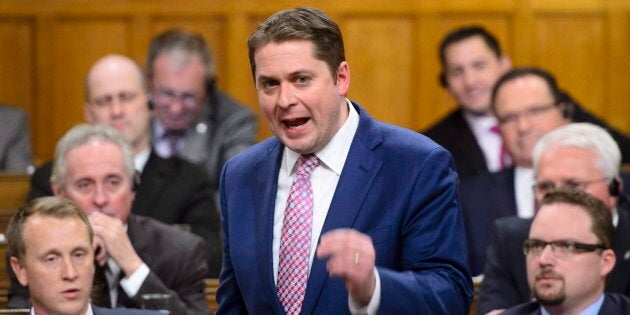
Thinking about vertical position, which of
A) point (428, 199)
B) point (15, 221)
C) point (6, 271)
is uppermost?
point (428, 199)

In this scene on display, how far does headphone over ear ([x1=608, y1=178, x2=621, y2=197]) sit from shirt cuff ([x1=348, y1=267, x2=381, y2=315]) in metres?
1.90

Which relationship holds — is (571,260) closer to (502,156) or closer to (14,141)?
(502,156)

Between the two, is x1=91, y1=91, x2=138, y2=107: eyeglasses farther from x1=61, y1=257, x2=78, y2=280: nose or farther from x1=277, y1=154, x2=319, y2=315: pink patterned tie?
x1=277, y1=154, x2=319, y2=315: pink patterned tie

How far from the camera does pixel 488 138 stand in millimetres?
5375

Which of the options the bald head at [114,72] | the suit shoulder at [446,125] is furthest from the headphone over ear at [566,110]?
the bald head at [114,72]

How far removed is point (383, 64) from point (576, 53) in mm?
1045

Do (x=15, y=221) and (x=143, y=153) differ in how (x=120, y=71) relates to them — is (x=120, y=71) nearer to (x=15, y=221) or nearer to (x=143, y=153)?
(x=143, y=153)

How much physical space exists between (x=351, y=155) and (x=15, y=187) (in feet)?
8.28

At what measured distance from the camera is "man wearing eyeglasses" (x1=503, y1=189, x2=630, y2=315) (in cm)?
322

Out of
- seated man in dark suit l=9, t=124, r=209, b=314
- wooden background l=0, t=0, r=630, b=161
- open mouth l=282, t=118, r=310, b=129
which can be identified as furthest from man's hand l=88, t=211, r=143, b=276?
wooden background l=0, t=0, r=630, b=161

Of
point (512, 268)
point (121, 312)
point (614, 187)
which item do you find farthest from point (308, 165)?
point (614, 187)

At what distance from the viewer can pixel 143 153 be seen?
4.64m

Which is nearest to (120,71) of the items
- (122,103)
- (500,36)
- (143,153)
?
(122,103)

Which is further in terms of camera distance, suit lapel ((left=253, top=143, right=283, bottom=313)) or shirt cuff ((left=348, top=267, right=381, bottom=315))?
suit lapel ((left=253, top=143, right=283, bottom=313))
